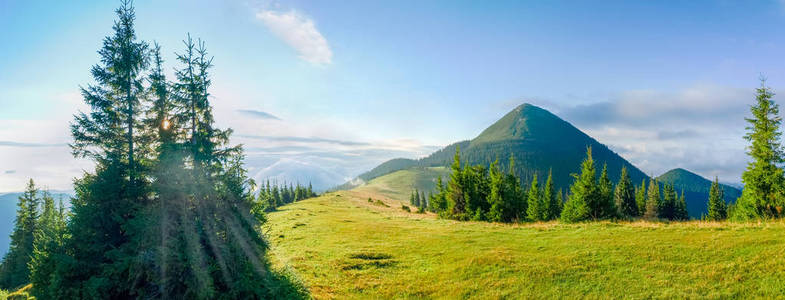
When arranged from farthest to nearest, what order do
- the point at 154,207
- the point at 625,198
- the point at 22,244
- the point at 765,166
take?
the point at 625,198
the point at 22,244
the point at 765,166
the point at 154,207

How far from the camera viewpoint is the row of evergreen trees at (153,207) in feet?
45.0

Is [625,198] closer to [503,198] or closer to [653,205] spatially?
[653,205]

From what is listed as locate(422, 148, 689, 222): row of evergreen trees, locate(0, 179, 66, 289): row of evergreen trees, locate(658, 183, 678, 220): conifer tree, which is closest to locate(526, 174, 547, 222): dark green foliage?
locate(422, 148, 689, 222): row of evergreen trees

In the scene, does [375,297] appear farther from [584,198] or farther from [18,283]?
[18,283]

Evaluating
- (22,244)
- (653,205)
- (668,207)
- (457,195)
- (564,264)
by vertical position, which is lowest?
(668,207)

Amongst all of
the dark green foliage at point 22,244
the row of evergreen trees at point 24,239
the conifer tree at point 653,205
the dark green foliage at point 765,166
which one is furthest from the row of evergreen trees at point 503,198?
the dark green foliage at point 22,244

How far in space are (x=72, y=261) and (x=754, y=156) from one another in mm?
61981

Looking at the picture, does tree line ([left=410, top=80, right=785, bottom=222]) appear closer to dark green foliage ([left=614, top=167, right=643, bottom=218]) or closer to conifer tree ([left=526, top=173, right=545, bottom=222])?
conifer tree ([left=526, top=173, right=545, bottom=222])

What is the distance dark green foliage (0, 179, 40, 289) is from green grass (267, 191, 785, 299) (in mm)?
59927

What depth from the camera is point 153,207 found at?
51.1ft

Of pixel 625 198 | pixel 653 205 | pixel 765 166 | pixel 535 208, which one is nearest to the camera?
pixel 765 166

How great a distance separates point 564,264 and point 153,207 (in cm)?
2190

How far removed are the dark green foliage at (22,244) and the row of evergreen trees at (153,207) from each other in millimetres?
54774

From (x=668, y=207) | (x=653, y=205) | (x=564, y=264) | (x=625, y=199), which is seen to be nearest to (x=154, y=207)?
(x=564, y=264)
